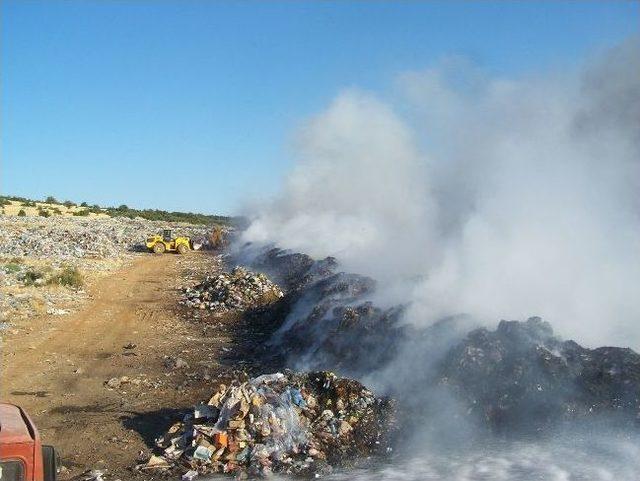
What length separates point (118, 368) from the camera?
1184cm

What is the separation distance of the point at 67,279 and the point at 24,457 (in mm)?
17217

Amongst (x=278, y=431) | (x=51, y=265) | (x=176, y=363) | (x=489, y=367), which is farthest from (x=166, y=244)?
(x=489, y=367)

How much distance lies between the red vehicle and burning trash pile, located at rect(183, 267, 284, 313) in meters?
12.9

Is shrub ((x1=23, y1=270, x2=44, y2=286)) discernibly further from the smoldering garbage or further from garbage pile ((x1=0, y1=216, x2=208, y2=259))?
the smoldering garbage

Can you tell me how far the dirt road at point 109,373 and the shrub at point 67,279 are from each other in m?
1.43

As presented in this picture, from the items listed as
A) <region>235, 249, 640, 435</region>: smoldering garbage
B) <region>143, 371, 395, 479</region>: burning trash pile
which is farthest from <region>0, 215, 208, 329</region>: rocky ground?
<region>143, 371, 395, 479</region>: burning trash pile

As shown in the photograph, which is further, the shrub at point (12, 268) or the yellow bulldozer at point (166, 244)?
the yellow bulldozer at point (166, 244)

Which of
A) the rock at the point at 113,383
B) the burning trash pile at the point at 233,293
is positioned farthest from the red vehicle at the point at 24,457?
the burning trash pile at the point at 233,293

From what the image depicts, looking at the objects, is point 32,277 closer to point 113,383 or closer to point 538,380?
point 113,383

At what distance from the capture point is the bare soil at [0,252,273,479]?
8492 mm

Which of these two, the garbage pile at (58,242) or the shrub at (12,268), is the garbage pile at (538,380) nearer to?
the shrub at (12,268)

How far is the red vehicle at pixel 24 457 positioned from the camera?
3.80 m

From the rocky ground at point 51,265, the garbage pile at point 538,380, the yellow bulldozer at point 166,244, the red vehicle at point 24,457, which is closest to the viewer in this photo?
the red vehicle at point 24,457

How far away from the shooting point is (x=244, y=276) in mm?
19297
